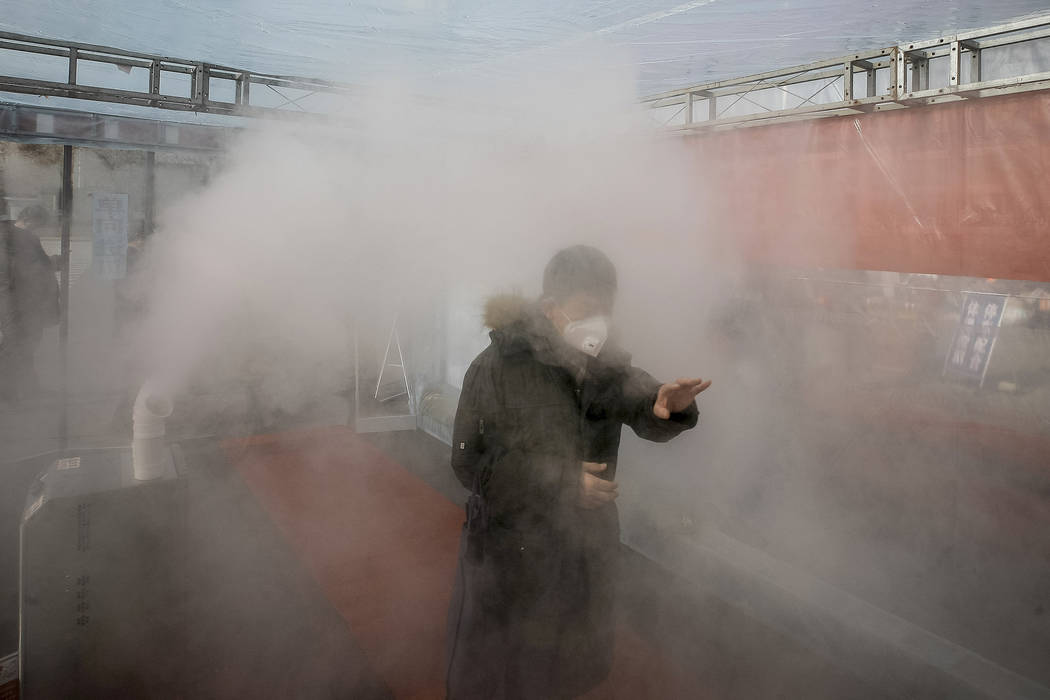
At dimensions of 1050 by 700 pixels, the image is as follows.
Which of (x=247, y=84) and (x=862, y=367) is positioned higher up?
(x=247, y=84)

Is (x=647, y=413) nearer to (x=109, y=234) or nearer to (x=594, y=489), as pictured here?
(x=594, y=489)

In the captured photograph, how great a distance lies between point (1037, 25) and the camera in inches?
82.0

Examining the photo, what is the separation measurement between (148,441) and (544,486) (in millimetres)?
1769

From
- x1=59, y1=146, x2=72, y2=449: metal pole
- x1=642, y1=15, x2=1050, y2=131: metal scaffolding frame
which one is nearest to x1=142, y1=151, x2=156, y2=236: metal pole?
x1=59, y1=146, x2=72, y2=449: metal pole

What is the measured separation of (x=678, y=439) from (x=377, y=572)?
1858 mm

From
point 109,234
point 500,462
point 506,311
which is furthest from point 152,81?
point 500,462

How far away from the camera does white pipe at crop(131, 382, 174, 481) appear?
93.4 inches

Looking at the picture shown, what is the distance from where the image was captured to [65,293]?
18.4 feet

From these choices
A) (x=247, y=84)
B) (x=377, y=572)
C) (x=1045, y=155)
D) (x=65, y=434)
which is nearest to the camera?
(x=1045, y=155)

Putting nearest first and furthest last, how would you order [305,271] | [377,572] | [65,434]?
[377,572]
[305,271]
[65,434]

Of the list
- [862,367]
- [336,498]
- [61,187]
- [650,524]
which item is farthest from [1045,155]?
[61,187]

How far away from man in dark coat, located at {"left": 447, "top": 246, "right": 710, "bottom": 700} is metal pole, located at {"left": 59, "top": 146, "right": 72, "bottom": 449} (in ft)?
17.8

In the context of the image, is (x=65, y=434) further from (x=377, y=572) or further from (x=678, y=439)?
(x=678, y=439)

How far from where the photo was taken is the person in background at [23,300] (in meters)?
5.11
